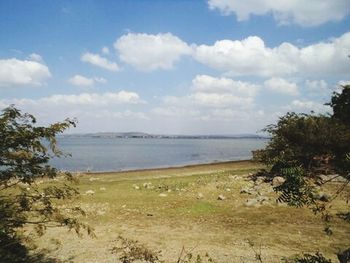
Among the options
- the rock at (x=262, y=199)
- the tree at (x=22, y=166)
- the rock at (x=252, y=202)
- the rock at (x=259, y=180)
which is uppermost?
the tree at (x=22, y=166)

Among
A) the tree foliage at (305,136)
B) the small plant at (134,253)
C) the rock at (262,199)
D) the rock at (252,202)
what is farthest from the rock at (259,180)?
→ the small plant at (134,253)

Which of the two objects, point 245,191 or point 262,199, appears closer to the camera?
point 262,199

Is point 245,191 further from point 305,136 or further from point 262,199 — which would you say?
point 305,136

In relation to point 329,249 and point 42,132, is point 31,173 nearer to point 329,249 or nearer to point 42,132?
point 42,132

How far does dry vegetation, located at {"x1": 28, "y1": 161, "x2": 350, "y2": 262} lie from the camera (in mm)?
12688

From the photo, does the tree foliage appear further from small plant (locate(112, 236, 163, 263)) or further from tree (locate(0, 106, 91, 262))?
tree (locate(0, 106, 91, 262))

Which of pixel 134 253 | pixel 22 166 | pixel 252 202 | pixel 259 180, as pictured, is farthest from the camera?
pixel 259 180

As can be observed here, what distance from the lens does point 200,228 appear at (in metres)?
15.5

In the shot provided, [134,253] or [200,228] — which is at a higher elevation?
[200,228]

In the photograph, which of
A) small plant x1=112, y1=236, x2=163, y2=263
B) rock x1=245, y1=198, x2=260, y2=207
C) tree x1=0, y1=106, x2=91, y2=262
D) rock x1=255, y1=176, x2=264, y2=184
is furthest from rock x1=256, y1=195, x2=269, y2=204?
tree x1=0, y1=106, x2=91, y2=262

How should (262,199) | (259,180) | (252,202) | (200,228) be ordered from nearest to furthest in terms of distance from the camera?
(200,228) → (252,202) → (262,199) → (259,180)

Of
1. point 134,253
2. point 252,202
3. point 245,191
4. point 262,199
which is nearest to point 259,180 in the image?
point 245,191

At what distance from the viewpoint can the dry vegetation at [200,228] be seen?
1269 cm

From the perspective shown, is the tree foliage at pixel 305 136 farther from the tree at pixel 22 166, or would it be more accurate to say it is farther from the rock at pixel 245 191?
the tree at pixel 22 166
